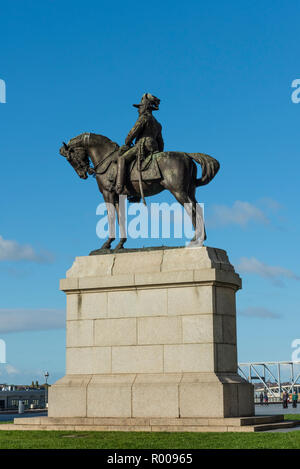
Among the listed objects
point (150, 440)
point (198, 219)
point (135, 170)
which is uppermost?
point (135, 170)

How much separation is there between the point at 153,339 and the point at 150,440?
15.2ft

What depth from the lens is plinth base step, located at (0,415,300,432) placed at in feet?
61.9

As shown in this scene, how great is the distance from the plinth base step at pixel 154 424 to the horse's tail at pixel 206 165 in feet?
24.5

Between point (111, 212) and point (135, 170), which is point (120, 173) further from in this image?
point (111, 212)

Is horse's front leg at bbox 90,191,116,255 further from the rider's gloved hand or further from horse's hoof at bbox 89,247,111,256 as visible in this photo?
the rider's gloved hand

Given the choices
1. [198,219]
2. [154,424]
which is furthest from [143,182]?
[154,424]

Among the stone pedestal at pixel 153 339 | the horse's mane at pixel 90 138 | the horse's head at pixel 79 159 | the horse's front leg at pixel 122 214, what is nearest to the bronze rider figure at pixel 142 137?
the horse's front leg at pixel 122 214

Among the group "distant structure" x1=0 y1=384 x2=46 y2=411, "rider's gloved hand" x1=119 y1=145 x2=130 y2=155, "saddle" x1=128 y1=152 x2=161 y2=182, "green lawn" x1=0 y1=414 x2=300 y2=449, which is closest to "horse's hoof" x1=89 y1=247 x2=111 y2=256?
"saddle" x1=128 y1=152 x2=161 y2=182

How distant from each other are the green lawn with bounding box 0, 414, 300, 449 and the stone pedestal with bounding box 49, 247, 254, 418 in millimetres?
2070

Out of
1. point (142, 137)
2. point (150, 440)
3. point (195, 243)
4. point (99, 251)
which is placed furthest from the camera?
point (142, 137)

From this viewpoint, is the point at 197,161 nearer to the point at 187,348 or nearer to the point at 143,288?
the point at 143,288

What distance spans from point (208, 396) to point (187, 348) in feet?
5.07

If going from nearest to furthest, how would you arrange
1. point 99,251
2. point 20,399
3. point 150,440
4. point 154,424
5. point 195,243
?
point 150,440 < point 154,424 < point 195,243 < point 99,251 < point 20,399

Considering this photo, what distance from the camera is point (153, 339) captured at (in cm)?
2100
